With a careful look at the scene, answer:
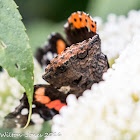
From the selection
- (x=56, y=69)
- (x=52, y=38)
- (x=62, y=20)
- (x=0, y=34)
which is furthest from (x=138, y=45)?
(x=62, y=20)

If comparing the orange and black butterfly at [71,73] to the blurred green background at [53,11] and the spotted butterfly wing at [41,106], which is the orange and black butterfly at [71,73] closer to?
the spotted butterfly wing at [41,106]

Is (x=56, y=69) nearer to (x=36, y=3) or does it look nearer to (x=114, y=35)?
(x=114, y=35)

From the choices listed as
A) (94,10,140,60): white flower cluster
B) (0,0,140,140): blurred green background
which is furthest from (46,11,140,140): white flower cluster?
(0,0,140,140): blurred green background

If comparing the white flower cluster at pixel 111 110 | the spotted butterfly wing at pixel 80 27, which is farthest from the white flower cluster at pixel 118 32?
the white flower cluster at pixel 111 110

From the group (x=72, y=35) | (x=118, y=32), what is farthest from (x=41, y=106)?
(x=118, y=32)

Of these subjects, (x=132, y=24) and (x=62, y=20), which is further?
(x=62, y=20)

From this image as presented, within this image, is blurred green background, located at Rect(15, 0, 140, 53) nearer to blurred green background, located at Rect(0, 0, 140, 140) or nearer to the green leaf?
blurred green background, located at Rect(0, 0, 140, 140)
